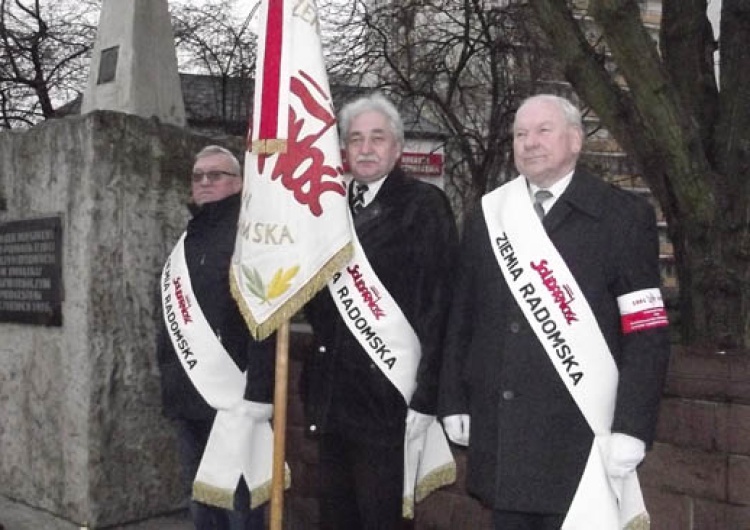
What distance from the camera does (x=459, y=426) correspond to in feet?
9.29

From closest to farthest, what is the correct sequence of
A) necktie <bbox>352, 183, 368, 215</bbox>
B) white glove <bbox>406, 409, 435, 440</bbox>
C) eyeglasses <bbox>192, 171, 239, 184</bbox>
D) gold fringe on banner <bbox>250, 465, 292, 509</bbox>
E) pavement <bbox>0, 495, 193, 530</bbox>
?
white glove <bbox>406, 409, 435, 440</bbox> < necktie <bbox>352, 183, 368, 215</bbox> < gold fringe on banner <bbox>250, 465, 292, 509</bbox> < eyeglasses <bbox>192, 171, 239, 184</bbox> < pavement <bbox>0, 495, 193, 530</bbox>

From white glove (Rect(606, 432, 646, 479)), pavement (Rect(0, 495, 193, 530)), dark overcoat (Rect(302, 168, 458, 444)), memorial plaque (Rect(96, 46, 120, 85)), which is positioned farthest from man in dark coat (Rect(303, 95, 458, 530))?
memorial plaque (Rect(96, 46, 120, 85))

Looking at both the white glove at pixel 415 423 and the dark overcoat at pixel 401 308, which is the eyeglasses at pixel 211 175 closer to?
the dark overcoat at pixel 401 308

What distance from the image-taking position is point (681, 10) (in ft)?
18.5

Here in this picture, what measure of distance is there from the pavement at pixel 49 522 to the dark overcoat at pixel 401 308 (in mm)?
1754

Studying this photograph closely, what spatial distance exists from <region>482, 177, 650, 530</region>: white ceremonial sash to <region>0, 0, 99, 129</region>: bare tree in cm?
1595

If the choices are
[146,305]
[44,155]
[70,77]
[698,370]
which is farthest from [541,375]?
[70,77]

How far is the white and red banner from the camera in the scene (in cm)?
326

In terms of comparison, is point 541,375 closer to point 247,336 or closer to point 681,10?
point 247,336

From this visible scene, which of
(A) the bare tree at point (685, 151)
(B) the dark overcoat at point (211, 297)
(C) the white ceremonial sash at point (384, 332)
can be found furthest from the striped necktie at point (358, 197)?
(A) the bare tree at point (685, 151)

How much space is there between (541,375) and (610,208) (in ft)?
1.63

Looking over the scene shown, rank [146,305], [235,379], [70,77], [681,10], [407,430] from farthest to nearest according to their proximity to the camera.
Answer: [70,77] < [681,10] < [146,305] < [235,379] < [407,430]

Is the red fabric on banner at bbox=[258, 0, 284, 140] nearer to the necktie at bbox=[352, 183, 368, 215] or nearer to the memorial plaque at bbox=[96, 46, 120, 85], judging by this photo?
the necktie at bbox=[352, 183, 368, 215]

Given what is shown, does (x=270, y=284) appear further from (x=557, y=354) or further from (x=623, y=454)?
(x=623, y=454)
